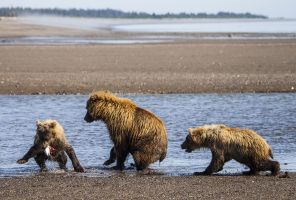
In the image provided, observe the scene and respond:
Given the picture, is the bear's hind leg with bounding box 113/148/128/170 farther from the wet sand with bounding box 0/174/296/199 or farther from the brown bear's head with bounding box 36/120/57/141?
the brown bear's head with bounding box 36/120/57/141

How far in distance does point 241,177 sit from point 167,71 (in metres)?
15.3

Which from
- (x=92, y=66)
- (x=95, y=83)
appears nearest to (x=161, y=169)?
(x=95, y=83)

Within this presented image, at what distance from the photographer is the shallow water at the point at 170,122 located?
514 inches

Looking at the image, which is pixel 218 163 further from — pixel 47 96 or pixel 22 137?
pixel 47 96

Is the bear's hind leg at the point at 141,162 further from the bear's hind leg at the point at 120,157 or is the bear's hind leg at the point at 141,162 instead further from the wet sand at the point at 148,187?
the wet sand at the point at 148,187

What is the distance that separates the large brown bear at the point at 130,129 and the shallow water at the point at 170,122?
0.29 m

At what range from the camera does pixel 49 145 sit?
491 inches

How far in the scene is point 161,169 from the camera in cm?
1258

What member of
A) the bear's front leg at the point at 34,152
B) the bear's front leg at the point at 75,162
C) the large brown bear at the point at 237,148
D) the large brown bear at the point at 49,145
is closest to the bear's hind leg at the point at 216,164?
the large brown bear at the point at 237,148

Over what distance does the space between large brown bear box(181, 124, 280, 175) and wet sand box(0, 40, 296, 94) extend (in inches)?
416

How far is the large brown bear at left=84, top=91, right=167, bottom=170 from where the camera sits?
40.7ft

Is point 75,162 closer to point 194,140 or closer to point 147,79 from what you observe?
point 194,140

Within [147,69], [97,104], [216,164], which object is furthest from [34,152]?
[147,69]

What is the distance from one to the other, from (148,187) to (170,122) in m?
6.72
